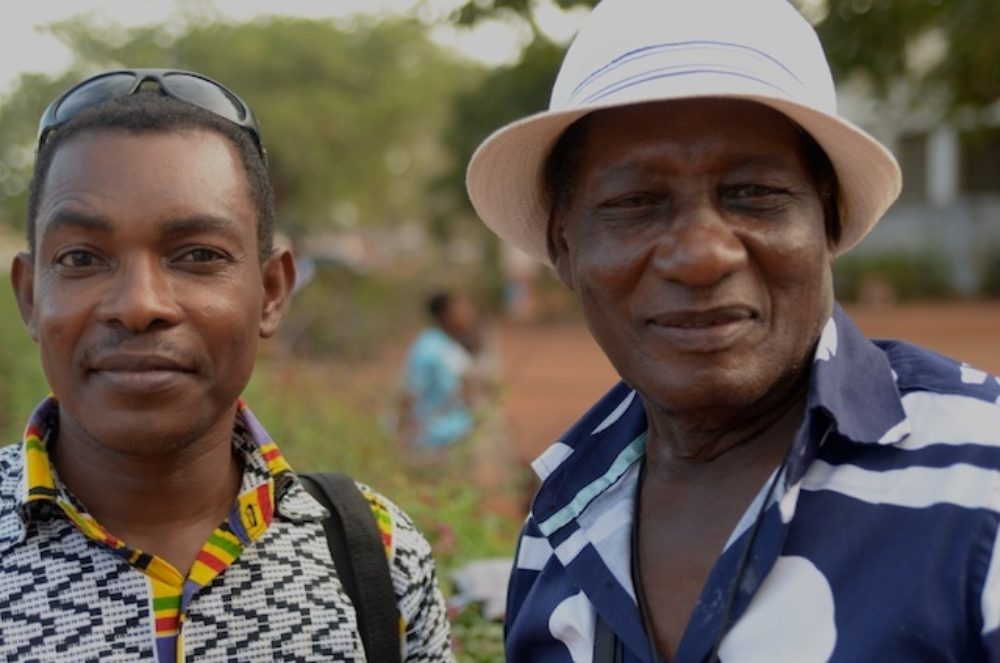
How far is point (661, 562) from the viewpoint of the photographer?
1.95 meters

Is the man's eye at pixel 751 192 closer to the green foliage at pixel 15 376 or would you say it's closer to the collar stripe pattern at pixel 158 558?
the collar stripe pattern at pixel 158 558

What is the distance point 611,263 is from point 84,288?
2.92 ft

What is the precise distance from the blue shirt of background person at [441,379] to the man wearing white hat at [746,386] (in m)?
4.24

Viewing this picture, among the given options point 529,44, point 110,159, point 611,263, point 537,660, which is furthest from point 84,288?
point 529,44

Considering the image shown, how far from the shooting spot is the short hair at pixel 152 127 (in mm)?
2047

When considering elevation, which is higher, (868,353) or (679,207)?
(679,207)

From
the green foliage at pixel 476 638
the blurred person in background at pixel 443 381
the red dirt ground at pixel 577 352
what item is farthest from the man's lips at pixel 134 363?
the red dirt ground at pixel 577 352

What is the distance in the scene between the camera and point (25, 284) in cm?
215

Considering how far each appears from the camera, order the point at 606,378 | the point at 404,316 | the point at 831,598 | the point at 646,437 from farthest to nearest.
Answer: the point at 404,316 → the point at 606,378 → the point at 646,437 → the point at 831,598

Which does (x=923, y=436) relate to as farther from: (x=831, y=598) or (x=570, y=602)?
(x=570, y=602)

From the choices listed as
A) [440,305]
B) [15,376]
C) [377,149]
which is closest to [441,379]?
[440,305]

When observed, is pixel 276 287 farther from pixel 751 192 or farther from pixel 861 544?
pixel 861 544

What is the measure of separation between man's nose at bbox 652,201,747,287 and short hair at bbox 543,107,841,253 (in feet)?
0.69

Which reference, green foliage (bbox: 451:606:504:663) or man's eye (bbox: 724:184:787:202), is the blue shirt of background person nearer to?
green foliage (bbox: 451:606:504:663)
